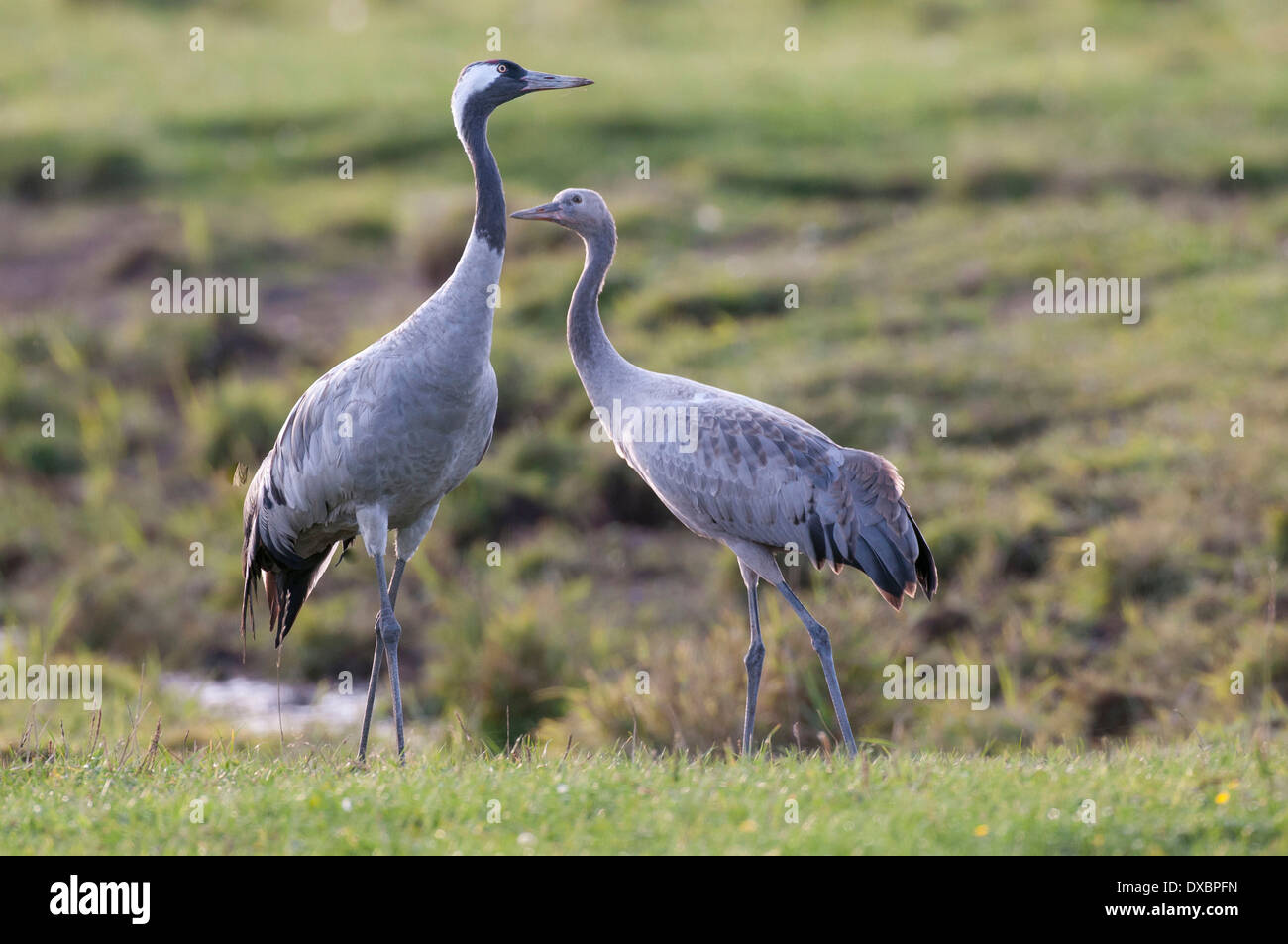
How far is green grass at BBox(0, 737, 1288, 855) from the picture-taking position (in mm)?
4738

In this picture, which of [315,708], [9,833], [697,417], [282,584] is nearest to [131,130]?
[315,708]

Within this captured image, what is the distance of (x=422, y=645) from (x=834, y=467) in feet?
14.8

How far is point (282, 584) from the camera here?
7.46 metres

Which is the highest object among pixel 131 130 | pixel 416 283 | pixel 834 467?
pixel 131 130

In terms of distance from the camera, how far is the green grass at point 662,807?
15.5 ft

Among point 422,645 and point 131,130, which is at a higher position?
point 131,130
